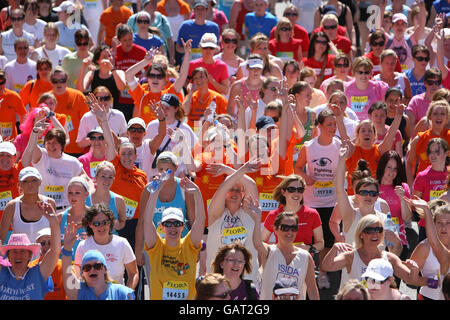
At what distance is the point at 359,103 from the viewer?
38.5 feet

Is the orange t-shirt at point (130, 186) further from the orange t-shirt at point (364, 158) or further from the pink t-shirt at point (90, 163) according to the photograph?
the orange t-shirt at point (364, 158)

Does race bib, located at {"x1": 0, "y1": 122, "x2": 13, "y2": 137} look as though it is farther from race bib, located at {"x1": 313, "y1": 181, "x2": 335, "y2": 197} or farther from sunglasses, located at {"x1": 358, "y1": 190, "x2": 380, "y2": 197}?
sunglasses, located at {"x1": 358, "y1": 190, "x2": 380, "y2": 197}

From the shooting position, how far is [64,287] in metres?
7.39

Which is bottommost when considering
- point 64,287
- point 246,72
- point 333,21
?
point 64,287

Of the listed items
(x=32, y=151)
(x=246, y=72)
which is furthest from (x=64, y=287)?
(x=246, y=72)

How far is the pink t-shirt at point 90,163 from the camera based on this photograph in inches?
382

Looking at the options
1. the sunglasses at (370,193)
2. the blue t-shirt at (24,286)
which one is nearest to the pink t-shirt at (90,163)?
the blue t-shirt at (24,286)

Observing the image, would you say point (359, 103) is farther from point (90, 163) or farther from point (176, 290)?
point (176, 290)

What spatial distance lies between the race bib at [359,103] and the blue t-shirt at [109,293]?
17.2 ft

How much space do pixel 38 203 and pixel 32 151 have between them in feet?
4.44

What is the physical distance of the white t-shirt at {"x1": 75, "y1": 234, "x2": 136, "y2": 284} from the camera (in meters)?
7.96

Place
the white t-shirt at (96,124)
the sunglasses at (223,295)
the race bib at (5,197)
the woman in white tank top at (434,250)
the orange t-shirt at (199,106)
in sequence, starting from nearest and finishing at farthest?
the sunglasses at (223,295), the woman in white tank top at (434,250), the race bib at (5,197), the white t-shirt at (96,124), the orange t-shirt at (199,106)

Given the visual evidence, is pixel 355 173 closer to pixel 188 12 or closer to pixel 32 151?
pixel 32 151

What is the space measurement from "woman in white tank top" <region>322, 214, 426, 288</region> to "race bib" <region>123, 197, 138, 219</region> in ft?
6.85
